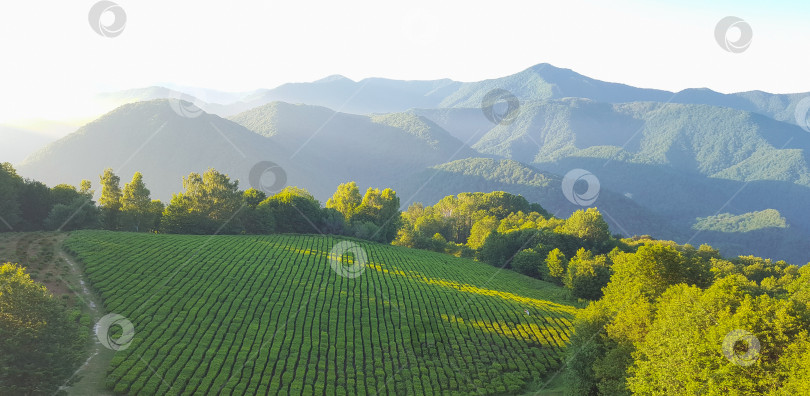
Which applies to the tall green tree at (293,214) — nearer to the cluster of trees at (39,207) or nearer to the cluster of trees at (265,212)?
the cluster of trees at (265,212)

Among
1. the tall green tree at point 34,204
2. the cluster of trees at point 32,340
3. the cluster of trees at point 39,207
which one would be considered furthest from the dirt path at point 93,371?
the tall green tree at point 34,204

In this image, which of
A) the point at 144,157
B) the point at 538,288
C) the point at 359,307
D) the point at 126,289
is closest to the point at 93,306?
the point at 126,289

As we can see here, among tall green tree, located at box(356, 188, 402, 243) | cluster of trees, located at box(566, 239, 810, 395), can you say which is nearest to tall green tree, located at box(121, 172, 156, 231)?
tall green tree, located at box(356, 188, 402, 243)

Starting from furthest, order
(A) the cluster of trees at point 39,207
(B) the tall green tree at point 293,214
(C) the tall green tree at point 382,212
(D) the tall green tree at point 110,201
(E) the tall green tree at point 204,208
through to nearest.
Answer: (C) the tall green tree at point 382,212
(B) the tall green tree at point 293,214
(E) the tall green tree at point 204,208
(D) the tall green tree at point 110,201
(A) the cluster of trees at point 39,207

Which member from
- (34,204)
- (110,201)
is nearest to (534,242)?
(110,201)

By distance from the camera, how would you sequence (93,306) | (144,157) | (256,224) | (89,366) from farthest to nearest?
(144,157)
(256,224)
(93,306)
(89,366)

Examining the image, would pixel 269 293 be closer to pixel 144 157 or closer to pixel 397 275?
pixel 397 275
